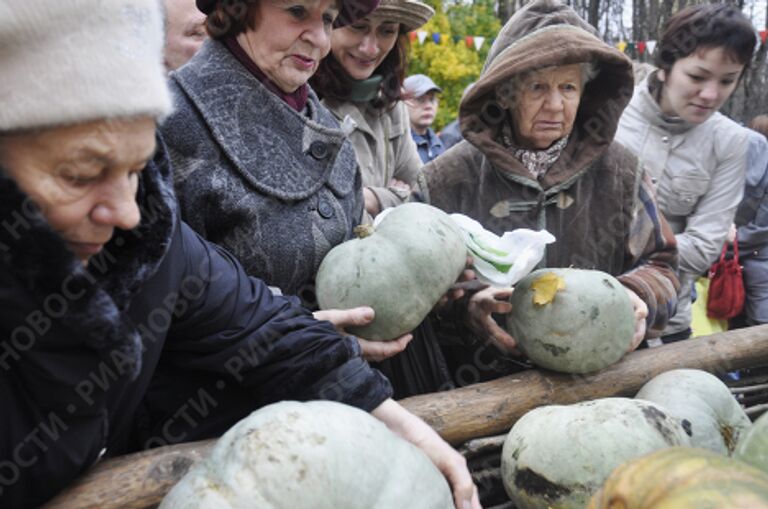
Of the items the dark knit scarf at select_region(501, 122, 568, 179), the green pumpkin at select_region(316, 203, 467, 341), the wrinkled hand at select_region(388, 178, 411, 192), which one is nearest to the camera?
the green pumpkin at select_region(316, 203, 467, 341)

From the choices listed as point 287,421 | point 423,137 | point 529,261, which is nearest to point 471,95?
point 529,261

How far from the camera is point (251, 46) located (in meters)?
2.09

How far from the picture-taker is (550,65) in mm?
2570

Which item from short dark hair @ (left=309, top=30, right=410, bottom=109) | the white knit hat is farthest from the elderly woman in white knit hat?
short dark hair @ (left=309, top=30, right=410, bottom=109)

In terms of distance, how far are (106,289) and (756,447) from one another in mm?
1251

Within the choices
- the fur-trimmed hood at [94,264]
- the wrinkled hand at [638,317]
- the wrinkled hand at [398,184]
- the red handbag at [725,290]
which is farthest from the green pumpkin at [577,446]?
the red handbag at [725,290]

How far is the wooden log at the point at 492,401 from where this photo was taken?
151 cm

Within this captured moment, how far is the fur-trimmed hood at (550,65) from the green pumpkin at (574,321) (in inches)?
24.7

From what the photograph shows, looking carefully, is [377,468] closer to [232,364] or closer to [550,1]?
[232,364]

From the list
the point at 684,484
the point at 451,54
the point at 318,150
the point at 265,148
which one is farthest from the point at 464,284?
the point at 451,54

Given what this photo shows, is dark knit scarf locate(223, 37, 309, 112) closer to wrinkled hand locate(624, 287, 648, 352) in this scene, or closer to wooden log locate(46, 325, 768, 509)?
wooden log locate(46, 325, 768, 509)

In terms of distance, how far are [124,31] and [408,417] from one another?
1.02 m

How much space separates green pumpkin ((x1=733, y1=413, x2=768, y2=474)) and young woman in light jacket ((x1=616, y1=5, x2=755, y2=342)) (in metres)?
2.04

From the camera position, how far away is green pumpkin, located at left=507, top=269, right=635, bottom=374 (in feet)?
6.86
